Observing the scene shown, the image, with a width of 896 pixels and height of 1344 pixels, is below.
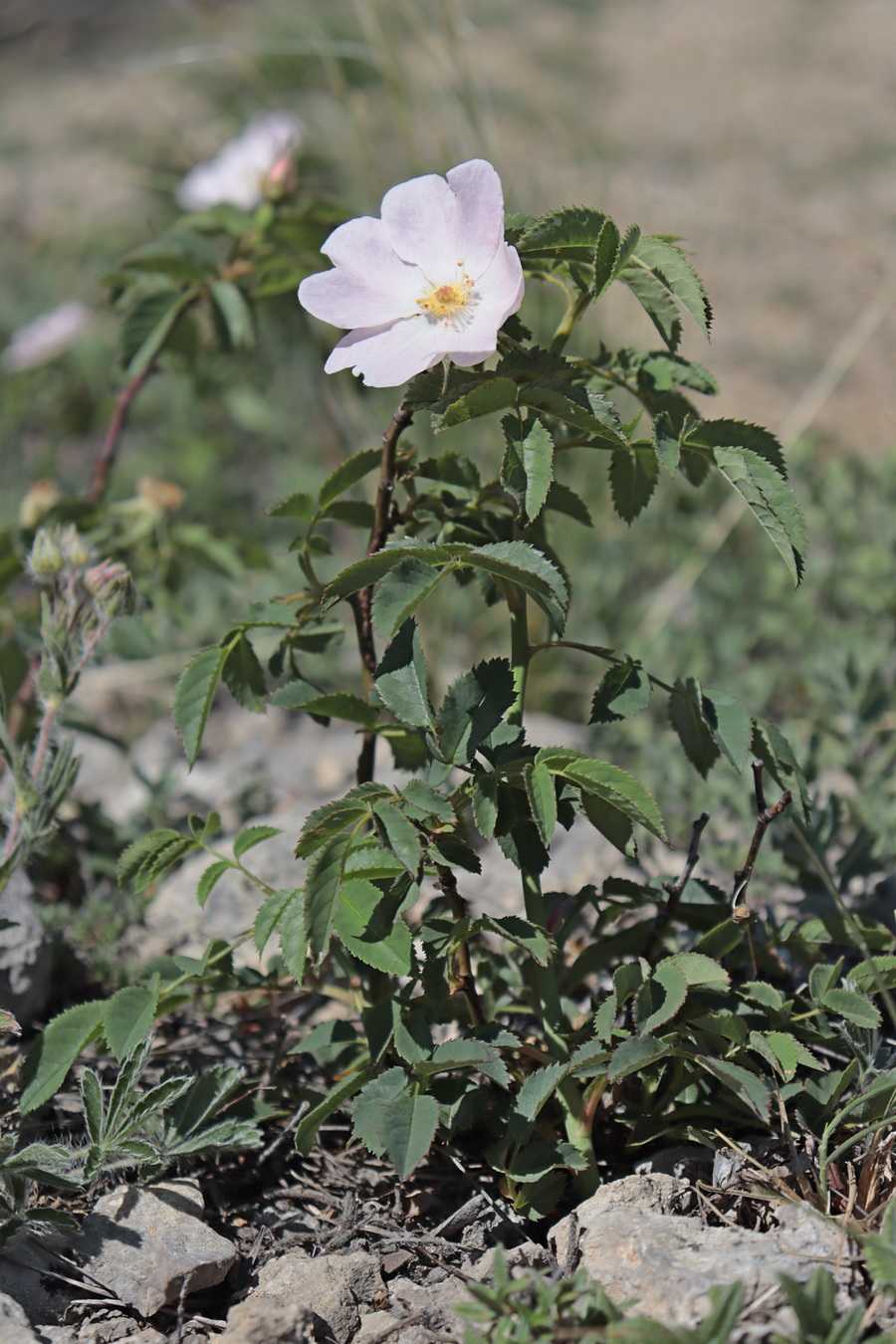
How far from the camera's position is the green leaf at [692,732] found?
1436 mm

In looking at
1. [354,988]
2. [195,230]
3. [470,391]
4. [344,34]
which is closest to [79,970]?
[354,988]

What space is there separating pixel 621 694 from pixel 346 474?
0.48 m

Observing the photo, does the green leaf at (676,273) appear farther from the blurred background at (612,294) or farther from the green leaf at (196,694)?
the blurred background at (612,294)

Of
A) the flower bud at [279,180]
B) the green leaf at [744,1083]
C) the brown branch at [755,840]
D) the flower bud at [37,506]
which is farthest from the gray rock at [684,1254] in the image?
the flower bud at [279,180]

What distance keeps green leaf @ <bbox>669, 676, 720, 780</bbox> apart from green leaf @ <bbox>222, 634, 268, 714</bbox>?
0.56 meters

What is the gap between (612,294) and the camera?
416 cm

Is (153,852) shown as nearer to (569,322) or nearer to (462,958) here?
(462,958)

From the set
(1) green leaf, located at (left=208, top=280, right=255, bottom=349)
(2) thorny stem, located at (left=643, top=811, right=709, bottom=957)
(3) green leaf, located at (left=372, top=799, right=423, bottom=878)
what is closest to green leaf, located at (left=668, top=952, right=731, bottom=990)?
(2) thorny stem, located at (left=643, top=811, right=709, bottom=957)

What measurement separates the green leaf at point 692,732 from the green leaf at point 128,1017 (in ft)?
2.55

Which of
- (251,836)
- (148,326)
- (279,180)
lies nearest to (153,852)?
(251,836)

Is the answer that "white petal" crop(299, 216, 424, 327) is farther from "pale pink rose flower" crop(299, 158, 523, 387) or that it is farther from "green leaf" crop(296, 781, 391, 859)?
"green leaf" crop(296, 781, 391, 859)

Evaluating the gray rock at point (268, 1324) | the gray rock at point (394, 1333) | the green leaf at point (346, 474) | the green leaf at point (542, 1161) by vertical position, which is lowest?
the gray rock at point (394, 1333)

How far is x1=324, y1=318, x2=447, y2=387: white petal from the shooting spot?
1.22m

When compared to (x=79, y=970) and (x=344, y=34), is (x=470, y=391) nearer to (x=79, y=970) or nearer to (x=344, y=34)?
(x=79, y=970)
